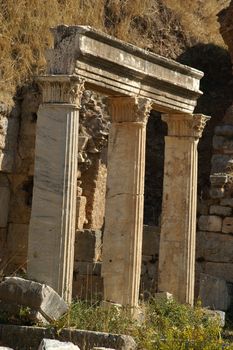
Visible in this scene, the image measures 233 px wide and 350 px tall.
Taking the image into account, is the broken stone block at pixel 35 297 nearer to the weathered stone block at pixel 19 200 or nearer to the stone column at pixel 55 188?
the stone column at pixel 55 188

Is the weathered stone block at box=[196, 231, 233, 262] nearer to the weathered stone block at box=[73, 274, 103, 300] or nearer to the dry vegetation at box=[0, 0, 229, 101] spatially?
the weathered stone block at box=[73, 274, 103, 300]

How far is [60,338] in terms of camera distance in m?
13.3

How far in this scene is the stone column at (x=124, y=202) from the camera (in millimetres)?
15898

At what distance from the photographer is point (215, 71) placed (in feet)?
84.7

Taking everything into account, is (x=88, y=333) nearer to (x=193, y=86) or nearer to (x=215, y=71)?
(x=193, y=86)

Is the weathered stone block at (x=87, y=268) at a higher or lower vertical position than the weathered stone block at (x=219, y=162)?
lower

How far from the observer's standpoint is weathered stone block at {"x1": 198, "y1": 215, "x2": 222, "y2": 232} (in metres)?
20.3

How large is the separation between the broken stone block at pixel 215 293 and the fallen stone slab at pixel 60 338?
588cm

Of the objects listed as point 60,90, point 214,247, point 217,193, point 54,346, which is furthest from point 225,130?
point 54,346

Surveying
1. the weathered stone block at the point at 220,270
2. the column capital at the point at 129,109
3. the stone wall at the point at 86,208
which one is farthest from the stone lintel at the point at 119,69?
the weathered stone block at the point at 220,270

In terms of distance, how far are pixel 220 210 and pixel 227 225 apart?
1.23 ft

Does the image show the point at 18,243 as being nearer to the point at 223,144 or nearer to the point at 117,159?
the point at 117,159

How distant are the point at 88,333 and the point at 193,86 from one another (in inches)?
255

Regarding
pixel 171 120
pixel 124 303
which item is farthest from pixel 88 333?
pixel 171 120
